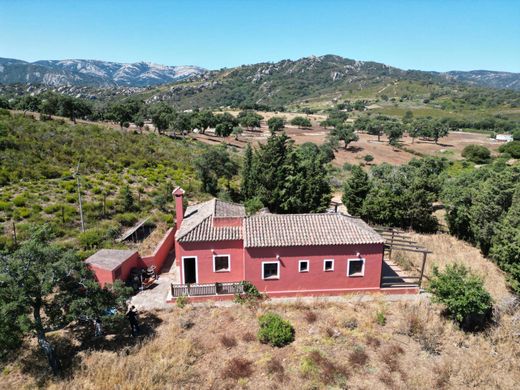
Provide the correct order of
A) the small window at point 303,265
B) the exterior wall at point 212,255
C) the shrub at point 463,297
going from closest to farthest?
the shrub at point 463,297, the small window at point 303,265, the exterior wall at point 212,255

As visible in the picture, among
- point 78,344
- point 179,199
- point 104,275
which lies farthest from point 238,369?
point 179,199

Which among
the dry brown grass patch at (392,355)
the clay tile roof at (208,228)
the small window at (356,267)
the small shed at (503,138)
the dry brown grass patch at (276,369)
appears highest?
the clay tile roof at (208,228)

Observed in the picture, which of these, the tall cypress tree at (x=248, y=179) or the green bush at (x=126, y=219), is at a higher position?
the tall cypress tree at (x=248, y=179)

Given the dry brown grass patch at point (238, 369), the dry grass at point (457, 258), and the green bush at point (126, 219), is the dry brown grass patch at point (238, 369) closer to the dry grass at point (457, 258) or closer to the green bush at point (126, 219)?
the dry grass at point (457, 258)

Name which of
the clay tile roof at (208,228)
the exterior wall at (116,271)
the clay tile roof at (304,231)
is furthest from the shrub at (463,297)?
the exterior wall at (116,271)

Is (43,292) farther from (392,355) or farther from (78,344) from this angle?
(392,355)

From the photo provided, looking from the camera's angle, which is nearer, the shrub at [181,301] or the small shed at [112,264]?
the shrub at [181,301]

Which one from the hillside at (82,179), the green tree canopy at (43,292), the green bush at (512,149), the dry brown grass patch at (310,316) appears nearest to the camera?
the green tree canopy at (43,292)

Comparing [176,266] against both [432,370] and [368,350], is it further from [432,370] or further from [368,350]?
[432,370]
